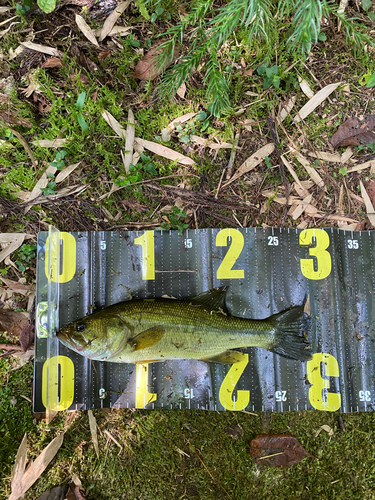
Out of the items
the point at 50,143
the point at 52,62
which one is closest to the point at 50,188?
the point at 50,143

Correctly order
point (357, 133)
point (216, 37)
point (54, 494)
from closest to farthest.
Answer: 1. point (216, 37)
2. point (54, 494)
3. point (357, 133)

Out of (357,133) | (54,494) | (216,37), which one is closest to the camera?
(216,37)

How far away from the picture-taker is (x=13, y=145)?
13.5 feet

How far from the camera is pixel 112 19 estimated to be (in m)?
4.04

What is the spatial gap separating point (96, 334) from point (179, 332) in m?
0.90

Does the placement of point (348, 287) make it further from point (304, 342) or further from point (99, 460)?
point (99, 460)

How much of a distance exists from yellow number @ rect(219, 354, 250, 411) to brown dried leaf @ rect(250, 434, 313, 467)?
43 cm

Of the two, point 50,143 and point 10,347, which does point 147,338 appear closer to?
point 10,347

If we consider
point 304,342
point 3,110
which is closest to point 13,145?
point 3,110

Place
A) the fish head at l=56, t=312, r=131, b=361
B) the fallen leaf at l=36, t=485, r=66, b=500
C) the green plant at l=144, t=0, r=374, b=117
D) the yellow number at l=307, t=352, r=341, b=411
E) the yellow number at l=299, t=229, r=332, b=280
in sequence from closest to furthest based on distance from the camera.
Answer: the green plant at l=144, t=0, r=374, b=117 < the fish head at l=56, t=312, r=131, b=361 < the fallen leaf at l=36, t=485, r=66, b=500 < the yellow number at l=307, t=352, r=341, b=411 < the yellow number at l=299, t=229, r=332, b=280

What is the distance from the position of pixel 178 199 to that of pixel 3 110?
7.88 ft

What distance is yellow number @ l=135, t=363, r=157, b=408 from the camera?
3941 mm

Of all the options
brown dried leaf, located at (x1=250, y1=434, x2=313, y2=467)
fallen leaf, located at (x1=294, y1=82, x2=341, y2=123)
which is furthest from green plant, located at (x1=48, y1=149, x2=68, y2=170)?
brown dried leaf, located at (x1=250, y1=434, x2=313, y2=467)

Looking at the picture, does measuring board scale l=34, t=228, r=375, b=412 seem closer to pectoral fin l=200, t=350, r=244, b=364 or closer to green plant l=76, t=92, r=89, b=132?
pectoral fin l=200, t=350, r=244, b=364
